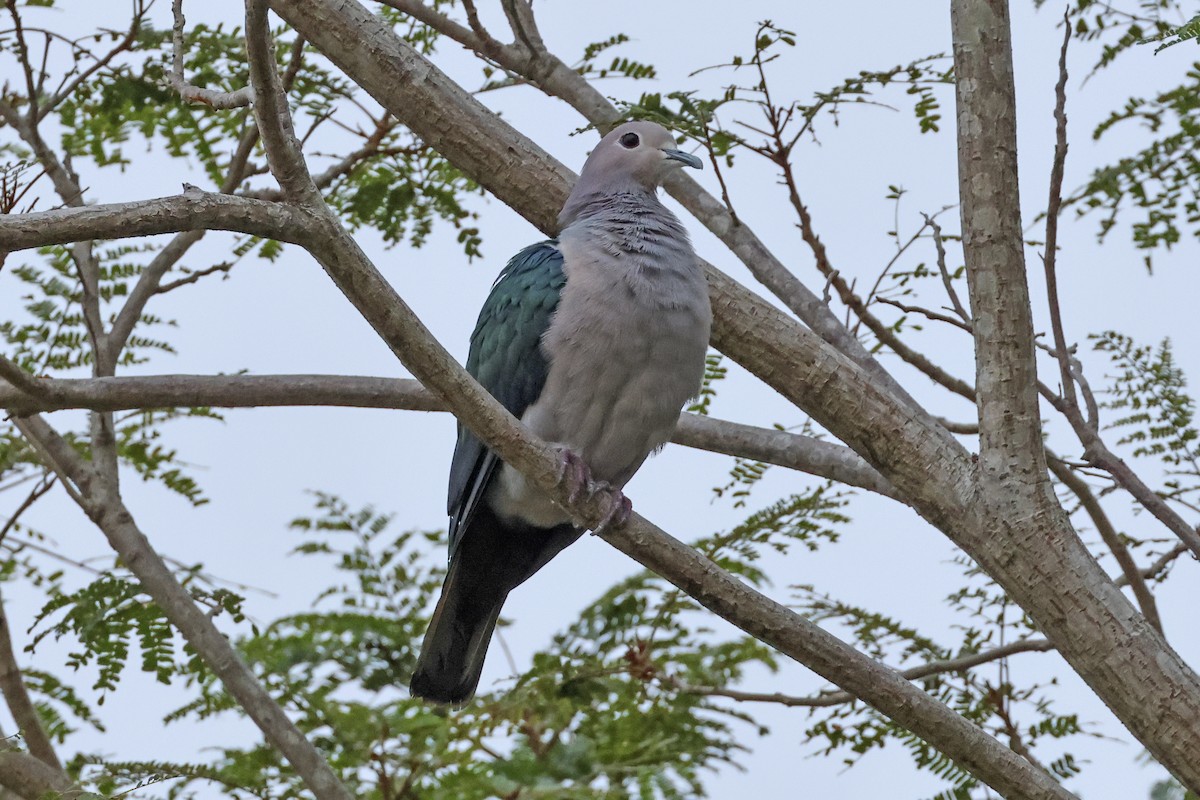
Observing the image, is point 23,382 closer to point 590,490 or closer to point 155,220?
point 155,220

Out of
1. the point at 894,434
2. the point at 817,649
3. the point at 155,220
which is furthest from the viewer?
the point at 894,434

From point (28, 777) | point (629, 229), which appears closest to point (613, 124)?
point (629, 229)

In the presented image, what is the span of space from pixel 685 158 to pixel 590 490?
3.65ft

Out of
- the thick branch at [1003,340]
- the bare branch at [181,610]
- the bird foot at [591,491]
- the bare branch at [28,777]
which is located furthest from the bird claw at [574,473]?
the bare branch at [28,777]

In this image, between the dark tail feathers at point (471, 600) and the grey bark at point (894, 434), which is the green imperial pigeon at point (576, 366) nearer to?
the dark tail feathers at point (471, 600)

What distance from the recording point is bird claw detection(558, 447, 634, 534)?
3.24m

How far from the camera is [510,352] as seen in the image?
3600 millimetres

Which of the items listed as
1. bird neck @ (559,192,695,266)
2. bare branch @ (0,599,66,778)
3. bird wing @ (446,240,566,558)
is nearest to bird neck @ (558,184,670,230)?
bird neck @ (559,192,695,266)

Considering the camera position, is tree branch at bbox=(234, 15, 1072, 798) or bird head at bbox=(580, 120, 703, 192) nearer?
tree branch at bbox=(234, 15, 1072, 798)

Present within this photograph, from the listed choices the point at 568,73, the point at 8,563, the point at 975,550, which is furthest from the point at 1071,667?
the point at 8,563

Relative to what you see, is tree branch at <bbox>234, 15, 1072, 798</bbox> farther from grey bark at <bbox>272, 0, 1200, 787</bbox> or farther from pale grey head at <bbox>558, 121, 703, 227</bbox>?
pale grey head at <bbox>558, 121, 703, 227</bbox>

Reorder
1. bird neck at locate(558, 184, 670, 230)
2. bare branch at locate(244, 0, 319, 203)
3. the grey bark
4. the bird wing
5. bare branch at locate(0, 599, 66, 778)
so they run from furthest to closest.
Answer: bare branch at locate(0, 599, 66, 778) < bird neck at locate(558, 184, 670, 230) < the bird wing < the grey bark < bare branch at locate(244, 0, 319, 203)

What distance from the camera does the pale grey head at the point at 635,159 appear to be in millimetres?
3848

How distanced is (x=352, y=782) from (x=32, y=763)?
0.99 m
